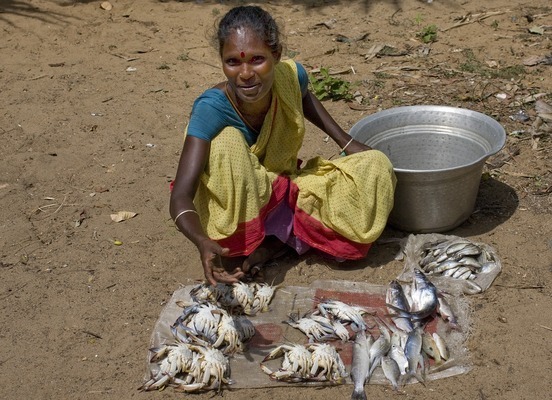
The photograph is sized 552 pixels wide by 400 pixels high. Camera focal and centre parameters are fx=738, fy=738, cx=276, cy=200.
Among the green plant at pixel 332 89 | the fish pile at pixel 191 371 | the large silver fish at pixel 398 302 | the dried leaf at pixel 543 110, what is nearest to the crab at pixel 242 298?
the fish pile at pixel 191 371

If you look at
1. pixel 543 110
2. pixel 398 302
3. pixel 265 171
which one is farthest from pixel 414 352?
pixel 543 110

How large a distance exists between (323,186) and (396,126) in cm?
79

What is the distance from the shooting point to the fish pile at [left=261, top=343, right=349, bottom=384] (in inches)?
120

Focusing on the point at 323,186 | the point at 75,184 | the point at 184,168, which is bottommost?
the point at 75,184

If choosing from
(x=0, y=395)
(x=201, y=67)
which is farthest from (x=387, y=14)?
(x=0, y=395)

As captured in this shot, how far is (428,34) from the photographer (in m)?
6.42

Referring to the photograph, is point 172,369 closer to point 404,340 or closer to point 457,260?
point 404,340

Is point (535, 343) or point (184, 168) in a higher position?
point (184, 168)

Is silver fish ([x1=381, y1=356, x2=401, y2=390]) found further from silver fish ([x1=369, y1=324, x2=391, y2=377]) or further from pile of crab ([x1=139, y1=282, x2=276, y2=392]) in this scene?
pile of crab ([x1=139, y1=282, x2=276, y2=392])

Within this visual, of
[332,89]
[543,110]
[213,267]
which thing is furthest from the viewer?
[332,89]

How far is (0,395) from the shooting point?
3.06 m

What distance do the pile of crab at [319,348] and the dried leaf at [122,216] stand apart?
132 centimetres

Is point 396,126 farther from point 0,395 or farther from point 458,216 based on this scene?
point 0,395

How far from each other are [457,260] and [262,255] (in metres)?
0.98
